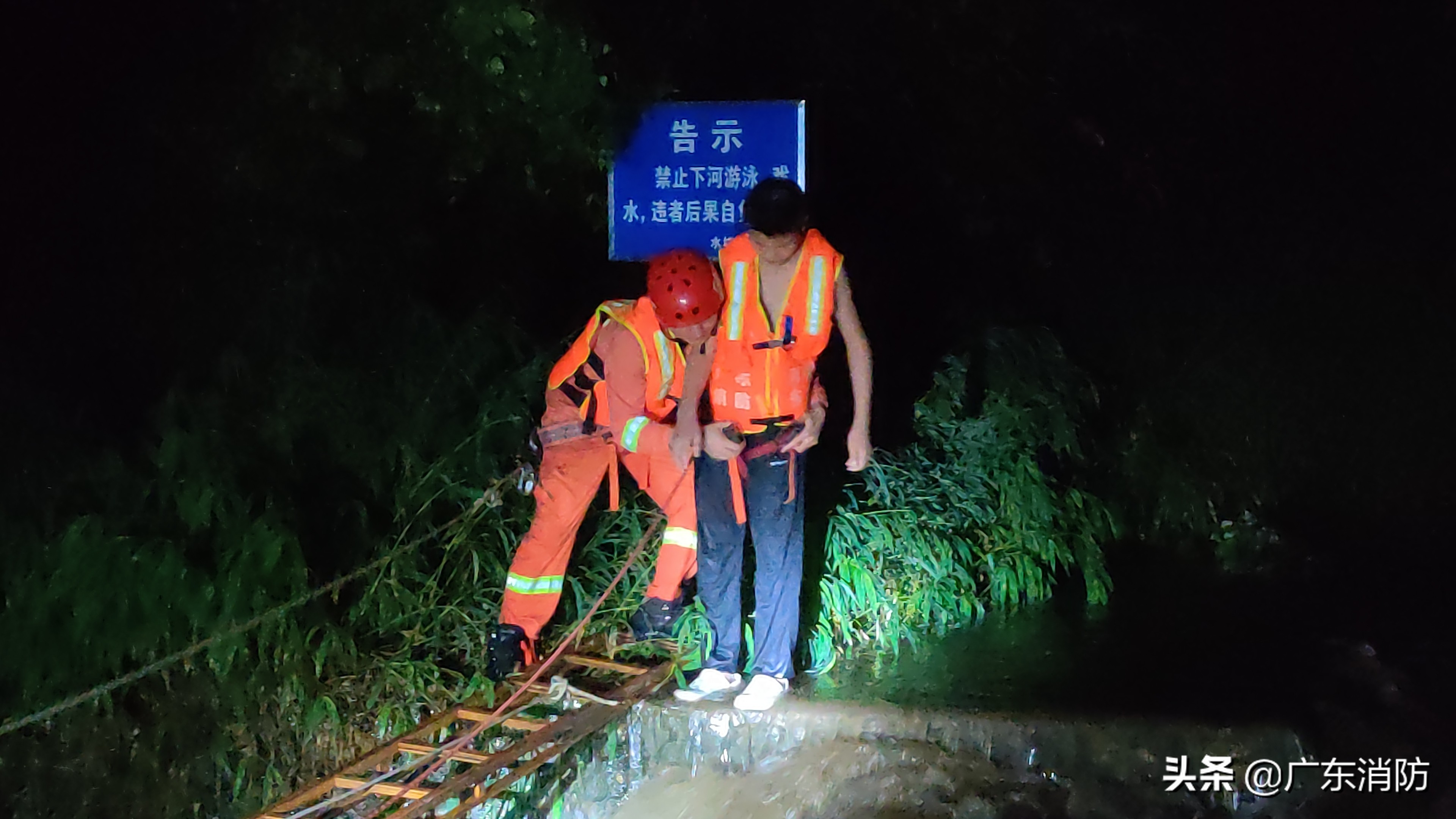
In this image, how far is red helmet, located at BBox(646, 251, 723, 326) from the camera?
149 inches

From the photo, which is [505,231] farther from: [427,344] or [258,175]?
[258,175]

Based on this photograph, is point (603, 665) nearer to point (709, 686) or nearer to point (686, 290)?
point (709, 686)

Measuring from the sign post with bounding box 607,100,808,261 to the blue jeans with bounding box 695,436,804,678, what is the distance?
1.38m

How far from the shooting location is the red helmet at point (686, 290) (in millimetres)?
3795

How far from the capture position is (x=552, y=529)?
4336 mm

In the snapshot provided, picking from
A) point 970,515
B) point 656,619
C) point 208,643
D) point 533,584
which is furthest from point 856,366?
point 208,643

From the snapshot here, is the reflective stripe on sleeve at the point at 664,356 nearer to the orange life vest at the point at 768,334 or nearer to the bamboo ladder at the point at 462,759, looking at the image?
the orange life vest at the point at 768,334

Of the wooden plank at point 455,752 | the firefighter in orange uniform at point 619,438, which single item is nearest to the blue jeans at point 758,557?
the firefighter in orange uniform at point 619,438

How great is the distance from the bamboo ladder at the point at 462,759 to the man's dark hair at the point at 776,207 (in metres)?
1.75

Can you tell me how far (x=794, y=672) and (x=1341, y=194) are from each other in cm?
497

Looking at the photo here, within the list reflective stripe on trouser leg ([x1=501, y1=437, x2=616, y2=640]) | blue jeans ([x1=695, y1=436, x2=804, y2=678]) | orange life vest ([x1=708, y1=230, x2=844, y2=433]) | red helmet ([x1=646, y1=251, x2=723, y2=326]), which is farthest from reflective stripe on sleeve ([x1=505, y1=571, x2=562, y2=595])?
red helmet ([x1=646, y1=251, x2=723, y2=326])

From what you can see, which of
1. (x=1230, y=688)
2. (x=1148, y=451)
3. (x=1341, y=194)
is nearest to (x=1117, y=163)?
(x=1341, y=194)

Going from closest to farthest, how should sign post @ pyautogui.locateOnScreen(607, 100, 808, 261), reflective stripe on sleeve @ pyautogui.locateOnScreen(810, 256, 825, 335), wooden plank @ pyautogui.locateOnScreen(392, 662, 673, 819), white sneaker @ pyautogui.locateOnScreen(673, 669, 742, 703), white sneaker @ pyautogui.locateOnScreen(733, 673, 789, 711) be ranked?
1. wooden plank @ pyautogui.locateOnScreen(392, 662, 673, 819)
2. reflective stripe on sleeve @ pyautogui.locateOnScreen(810, 256, 825, 335)
3. white sneaker @ pyautogui.locateOnScreen(733, 673, 789, 711)
4. white sneaker @ pyautogui.locateOnScreen(673, 669, 742, 703)
5. sign post @ pyautogui.locateOnScreen(607, 100, 808, 261)

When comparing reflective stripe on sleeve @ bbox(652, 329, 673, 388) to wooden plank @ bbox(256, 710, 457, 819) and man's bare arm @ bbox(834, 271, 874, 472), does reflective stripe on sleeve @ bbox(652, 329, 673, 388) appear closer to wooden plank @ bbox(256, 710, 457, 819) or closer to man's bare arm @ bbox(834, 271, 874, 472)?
man's bare arm @ bbox(834, 271, 874, 472)
